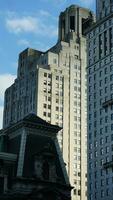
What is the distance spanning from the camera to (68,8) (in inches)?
7441

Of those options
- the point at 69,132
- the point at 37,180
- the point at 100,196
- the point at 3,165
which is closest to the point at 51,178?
the point at 37,180

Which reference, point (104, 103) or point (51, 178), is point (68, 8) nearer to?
point (104, 103)

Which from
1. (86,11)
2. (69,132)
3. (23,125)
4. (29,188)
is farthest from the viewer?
(86,11)

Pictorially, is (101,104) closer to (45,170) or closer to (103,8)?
(103,8)

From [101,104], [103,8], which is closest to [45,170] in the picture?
[101,104]

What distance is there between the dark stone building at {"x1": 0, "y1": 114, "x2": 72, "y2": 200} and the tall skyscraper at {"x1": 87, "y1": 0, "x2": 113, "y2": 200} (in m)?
43.0

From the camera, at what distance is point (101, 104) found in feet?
389

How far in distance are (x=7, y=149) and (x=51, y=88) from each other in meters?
102

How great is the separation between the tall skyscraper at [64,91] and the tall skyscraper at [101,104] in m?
39.9

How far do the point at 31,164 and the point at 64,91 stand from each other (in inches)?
4204

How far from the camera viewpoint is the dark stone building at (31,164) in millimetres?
62344

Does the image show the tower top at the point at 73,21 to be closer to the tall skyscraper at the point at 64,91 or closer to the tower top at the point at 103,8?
the tall skyscraper at the point at 64,91

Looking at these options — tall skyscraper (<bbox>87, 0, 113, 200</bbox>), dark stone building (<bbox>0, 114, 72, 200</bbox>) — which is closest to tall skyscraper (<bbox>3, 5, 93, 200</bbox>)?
tall skyscraper (<bbox>87, 0, 113, 200</bbox>)

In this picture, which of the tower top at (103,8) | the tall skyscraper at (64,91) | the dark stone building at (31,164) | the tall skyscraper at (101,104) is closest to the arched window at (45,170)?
the dark stone building at (31,164)
